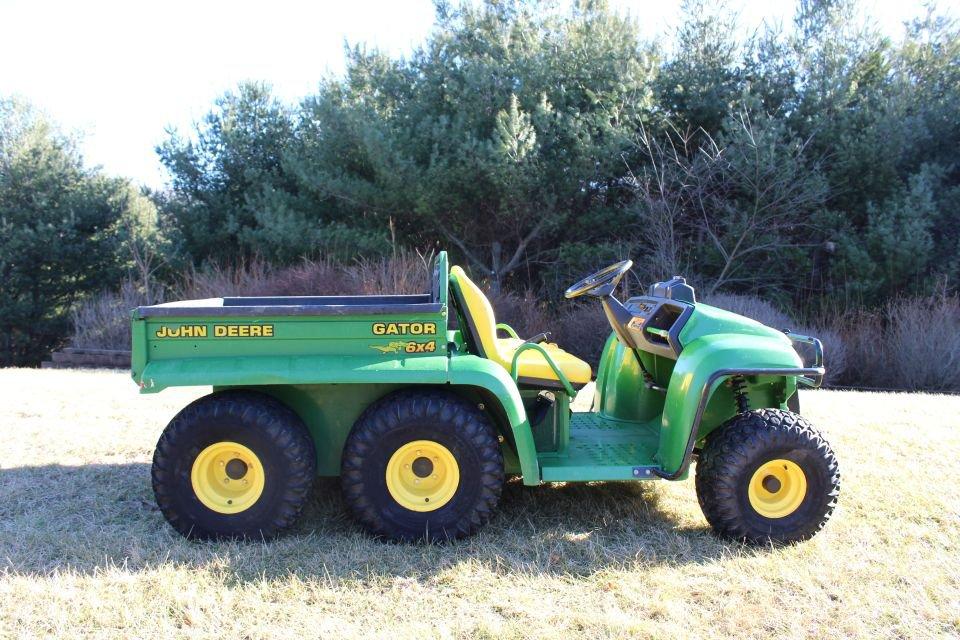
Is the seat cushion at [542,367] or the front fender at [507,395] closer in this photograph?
the front fender at [507,395]

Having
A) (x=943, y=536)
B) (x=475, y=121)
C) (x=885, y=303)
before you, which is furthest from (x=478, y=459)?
(x=885, y=303)

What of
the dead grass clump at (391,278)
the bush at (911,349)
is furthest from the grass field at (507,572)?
the bush at (911,349)

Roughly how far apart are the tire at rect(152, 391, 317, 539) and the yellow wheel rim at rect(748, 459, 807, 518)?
2.05 m

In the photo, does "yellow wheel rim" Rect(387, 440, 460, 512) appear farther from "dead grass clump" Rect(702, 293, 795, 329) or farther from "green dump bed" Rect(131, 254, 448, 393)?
"dead grass clump" Rect(702, 293, 795, 329)

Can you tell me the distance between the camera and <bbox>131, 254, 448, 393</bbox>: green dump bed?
3.40 metres

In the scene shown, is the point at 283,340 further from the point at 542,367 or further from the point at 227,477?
the point at 542,367

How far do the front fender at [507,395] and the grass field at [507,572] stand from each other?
14.7 inches

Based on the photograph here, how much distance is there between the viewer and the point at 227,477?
3.52 metres

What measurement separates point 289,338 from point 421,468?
2.75 feet

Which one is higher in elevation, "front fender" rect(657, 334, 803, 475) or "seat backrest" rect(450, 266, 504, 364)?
"seat backrest" rect(450, 266, 504, 364)

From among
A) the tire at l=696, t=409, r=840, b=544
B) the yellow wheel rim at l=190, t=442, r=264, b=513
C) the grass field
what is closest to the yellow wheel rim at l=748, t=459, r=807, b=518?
the tire at l=696, t=409, r=840, b=544

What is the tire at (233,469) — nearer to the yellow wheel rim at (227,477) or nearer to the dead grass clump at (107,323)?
the yellow wheel rim at (227,477)

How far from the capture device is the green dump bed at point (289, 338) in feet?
11.1

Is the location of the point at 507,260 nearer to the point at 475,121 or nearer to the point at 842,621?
the point at 475,121
